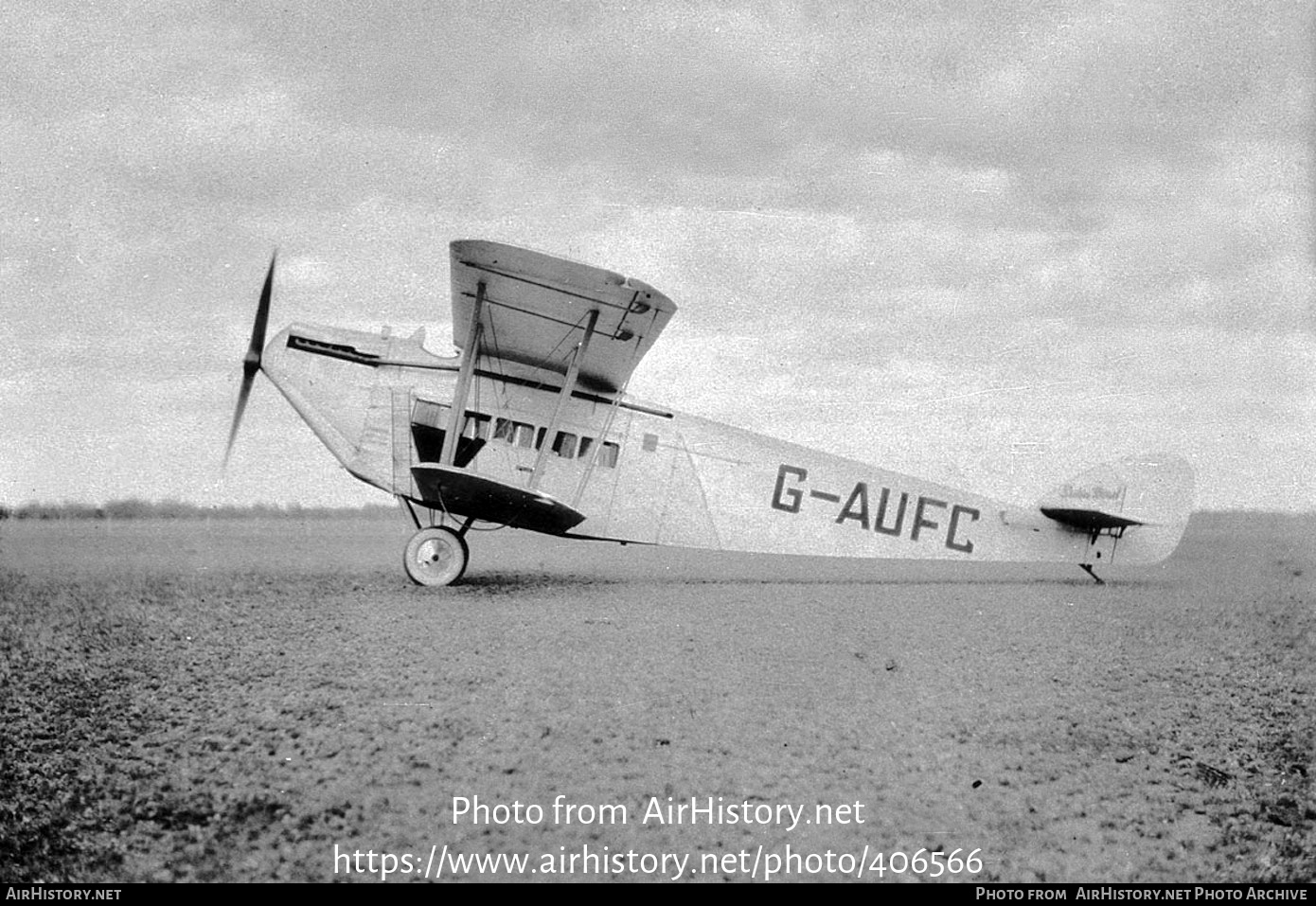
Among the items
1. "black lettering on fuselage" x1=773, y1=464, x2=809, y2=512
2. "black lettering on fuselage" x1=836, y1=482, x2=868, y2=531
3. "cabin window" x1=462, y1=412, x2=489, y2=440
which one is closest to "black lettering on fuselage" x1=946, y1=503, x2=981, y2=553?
"black lettering on fuselage" x1=836, y1=482, x2=868, y2=531

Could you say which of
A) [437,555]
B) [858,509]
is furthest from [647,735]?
[858,509]

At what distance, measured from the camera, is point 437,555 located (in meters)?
8.62

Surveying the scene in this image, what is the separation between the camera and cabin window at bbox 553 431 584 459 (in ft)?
32.0

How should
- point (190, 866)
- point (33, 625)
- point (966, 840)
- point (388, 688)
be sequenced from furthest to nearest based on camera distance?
point (33, 625)
point (388, 688)
point (966, 840)
point (190, 866)

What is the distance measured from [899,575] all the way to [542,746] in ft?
26.4

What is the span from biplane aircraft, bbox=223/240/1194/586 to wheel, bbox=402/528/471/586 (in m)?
0.01

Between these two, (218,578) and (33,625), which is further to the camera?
(218,578)

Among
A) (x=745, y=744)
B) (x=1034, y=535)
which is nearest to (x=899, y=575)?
(x=1034, y=535)

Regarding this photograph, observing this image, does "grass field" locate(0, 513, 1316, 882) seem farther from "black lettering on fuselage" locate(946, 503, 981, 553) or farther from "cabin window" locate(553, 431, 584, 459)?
"black lettering on fuselage" locate(946, 503, 981, 553)

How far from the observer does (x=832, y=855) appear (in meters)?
3.02

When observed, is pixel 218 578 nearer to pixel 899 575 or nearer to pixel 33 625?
pixel 33 625

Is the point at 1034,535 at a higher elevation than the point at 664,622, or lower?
higher

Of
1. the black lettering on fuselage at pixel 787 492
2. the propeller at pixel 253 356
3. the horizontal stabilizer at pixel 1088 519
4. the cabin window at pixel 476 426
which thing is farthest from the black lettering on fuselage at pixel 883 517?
the propeller at pixel 253 356

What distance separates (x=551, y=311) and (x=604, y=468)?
240 cm
